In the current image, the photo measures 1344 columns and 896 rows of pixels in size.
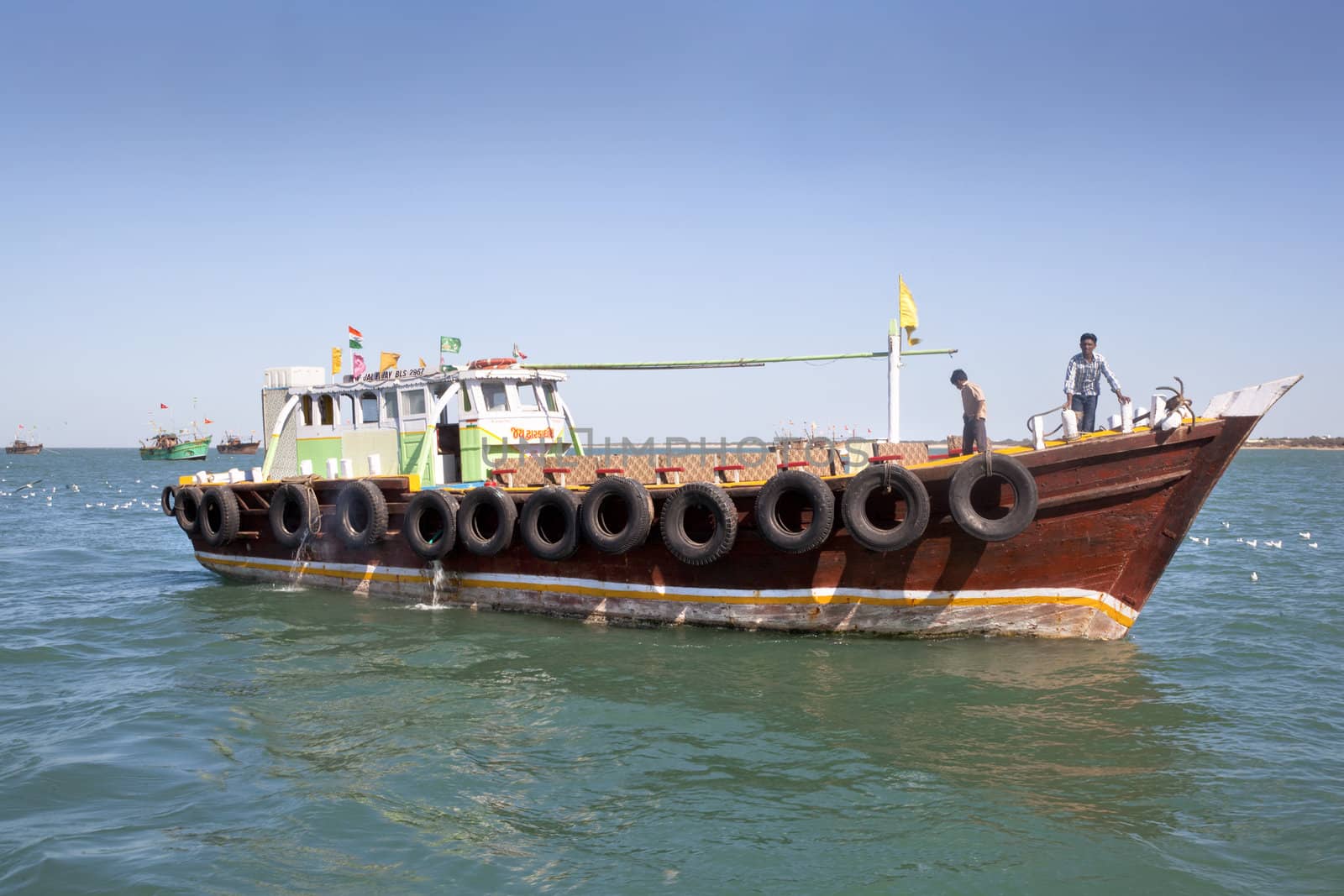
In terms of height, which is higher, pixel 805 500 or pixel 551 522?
pixel 805 500

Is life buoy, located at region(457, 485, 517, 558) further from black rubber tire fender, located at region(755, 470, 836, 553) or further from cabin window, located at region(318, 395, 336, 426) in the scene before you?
cabin window, located at region(318, 395, 336, 426)

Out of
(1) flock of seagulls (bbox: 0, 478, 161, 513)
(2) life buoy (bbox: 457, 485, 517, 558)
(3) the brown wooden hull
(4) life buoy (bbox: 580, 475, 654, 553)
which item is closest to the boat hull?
(1) flock of seagulls (bbox: 0, 478, 161, 513)

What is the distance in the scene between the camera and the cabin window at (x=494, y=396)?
573 inches

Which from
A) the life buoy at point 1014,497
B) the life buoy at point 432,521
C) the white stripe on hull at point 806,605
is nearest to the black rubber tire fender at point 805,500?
the white stripe on hull at point 806,605

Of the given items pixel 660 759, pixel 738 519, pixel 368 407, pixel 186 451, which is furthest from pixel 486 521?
pixel 186 451

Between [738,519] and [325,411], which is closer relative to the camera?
[738,519]

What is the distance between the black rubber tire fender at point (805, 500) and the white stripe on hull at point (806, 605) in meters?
0.79

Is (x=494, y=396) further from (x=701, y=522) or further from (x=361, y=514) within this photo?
(x=701, y=522)

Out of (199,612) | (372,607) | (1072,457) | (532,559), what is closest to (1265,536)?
(1072,457)

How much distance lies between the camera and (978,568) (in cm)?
1020

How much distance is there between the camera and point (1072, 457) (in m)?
9.70

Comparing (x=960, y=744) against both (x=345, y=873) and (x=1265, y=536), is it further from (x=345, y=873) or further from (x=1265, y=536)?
(x=1265, y=536)

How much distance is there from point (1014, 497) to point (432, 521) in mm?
8203

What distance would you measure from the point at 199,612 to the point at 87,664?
303cm
